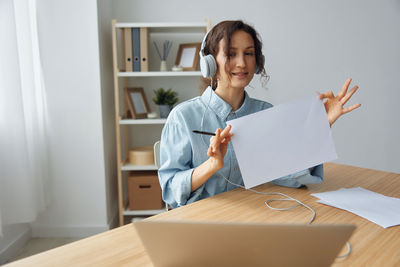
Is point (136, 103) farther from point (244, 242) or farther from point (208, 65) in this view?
point (244, 242)

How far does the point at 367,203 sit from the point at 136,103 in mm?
1835

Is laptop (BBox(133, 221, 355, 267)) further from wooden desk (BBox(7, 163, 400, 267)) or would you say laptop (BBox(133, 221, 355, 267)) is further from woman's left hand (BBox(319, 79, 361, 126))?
woman's left hand (BBox(319, 79, 361, 126))

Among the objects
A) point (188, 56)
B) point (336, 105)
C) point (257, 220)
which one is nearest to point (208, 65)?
point (336, 105)

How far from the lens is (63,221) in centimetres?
223

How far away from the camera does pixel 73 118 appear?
7.02 ft

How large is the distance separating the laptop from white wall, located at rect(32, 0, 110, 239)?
1.84 m

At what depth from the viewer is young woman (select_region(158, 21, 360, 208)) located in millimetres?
1063

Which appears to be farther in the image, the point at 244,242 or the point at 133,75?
the point at 133,75

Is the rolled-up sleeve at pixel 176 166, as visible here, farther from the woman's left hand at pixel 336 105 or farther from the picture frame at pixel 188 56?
the picture frame at pixel 188 56

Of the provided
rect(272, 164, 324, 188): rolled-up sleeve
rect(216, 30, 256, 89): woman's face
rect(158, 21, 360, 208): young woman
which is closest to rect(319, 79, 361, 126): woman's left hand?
rect(158, 21, 360, 208): young woman

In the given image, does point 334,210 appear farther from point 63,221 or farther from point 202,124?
point 63,221

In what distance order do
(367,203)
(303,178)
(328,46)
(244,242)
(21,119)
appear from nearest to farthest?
(244,242)
(367,203)
(303,178)
(21,119)
(328,46)

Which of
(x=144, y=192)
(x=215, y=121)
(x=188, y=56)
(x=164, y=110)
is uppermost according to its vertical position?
(x=188, y=56)

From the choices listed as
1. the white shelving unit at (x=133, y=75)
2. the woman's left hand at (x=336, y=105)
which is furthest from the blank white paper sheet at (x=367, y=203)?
the white shelving unit at (x=133, y=75)
